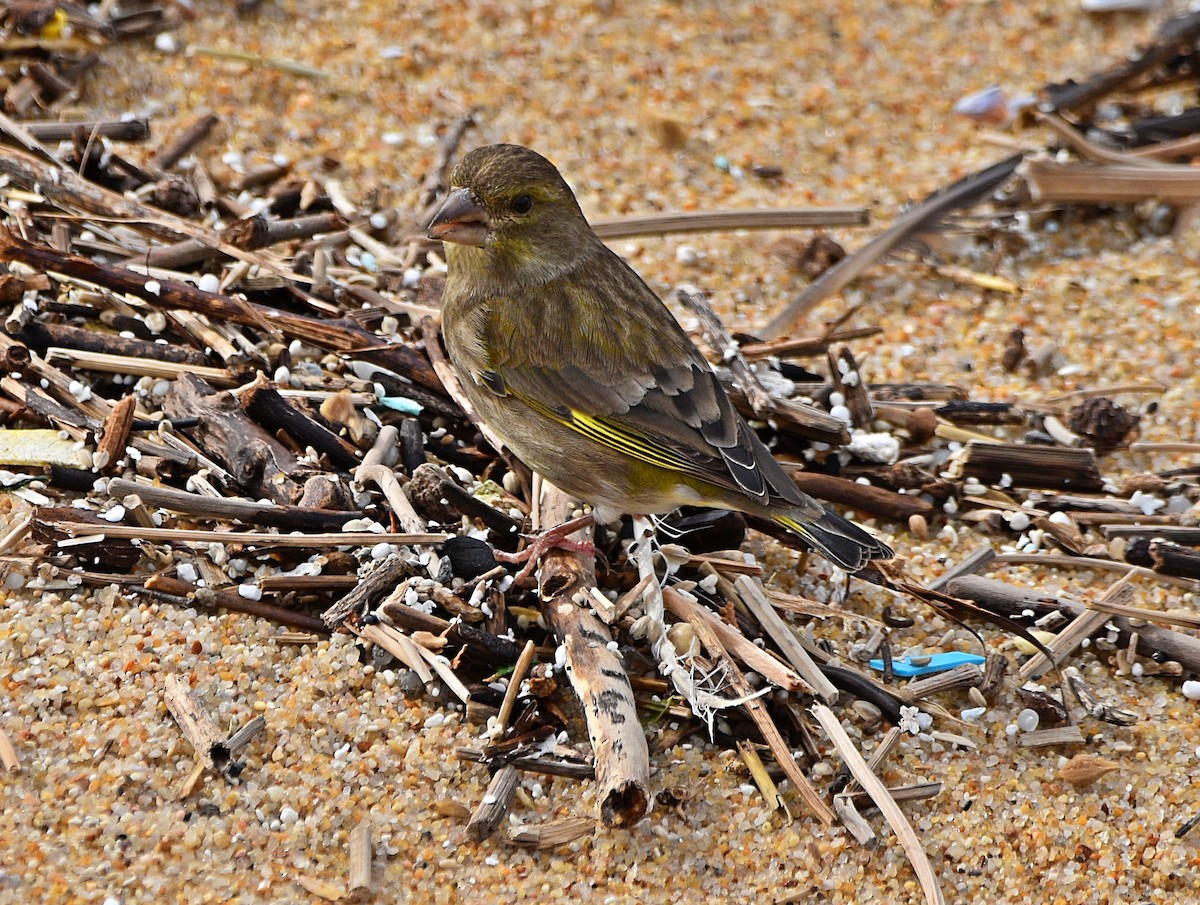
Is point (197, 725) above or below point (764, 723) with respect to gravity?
above

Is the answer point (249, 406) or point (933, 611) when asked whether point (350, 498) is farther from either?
point (933, 611)

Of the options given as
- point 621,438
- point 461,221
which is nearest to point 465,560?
point 621,438

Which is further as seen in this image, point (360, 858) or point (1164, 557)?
point (1164, 557)

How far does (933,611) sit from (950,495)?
53cm

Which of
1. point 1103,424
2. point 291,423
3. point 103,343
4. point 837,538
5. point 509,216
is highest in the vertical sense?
point 509,216

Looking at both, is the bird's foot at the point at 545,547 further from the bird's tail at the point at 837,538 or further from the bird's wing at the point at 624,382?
the bird's tail at the point at 837,538

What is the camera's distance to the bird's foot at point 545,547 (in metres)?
3.87

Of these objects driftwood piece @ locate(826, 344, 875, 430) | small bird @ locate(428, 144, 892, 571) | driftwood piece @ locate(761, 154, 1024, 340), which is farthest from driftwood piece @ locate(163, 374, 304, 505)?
driftwood piece @ locate(761, 154, 1024, 340)

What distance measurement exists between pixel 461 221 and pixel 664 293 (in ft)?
4.96

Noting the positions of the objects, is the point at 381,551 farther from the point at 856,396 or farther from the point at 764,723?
the point at 856,396

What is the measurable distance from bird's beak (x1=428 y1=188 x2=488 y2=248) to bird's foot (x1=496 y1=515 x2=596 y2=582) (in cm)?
100

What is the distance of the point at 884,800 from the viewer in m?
3.48

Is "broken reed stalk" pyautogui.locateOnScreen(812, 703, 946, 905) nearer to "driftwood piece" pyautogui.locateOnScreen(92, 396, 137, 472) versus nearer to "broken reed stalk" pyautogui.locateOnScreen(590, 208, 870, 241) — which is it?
"driftwood piece" pyautogui.locateOnScreen(92, 396, 137, 472)

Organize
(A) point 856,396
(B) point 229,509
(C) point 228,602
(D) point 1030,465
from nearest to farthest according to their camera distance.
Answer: (C) point 228,602
(B) point 229,509
(D) point 1030,465
(A) point 856,396
